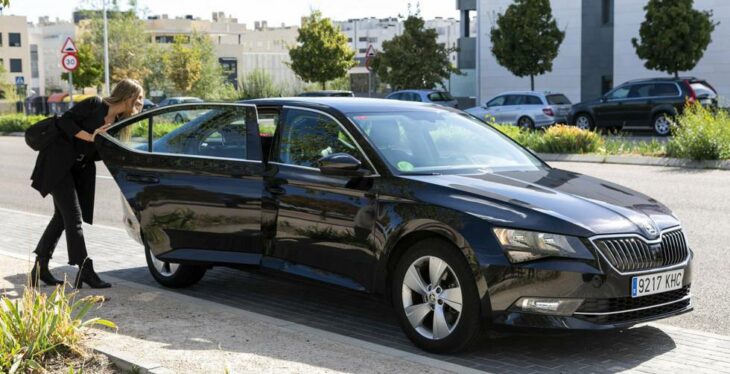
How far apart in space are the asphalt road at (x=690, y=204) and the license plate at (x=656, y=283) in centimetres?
87

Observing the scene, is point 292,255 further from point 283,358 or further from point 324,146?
point 283,358

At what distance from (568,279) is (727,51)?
1425 inches

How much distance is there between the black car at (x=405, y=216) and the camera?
540 cm

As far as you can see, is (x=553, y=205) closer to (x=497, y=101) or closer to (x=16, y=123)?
(x=497, y=101)

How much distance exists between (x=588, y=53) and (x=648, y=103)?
17741 millimetres

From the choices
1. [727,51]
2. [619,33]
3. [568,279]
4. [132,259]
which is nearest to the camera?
[568,279]

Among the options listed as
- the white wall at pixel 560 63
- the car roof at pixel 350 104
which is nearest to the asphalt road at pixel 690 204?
the car roof at pixel 350 104

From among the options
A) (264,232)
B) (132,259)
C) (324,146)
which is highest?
(324,146)

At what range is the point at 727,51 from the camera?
38.6 meters

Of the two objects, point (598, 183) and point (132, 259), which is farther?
point (132, 259)

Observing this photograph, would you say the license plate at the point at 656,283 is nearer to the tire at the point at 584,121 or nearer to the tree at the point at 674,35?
the tire at the point at 584,121

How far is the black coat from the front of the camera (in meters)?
7.36

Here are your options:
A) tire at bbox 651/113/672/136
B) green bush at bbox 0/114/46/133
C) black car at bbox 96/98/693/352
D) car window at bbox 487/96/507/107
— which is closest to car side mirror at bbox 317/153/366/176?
black car at bbox 96/98/693/352

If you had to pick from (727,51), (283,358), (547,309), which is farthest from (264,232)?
(727,51)
